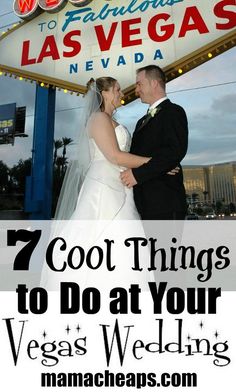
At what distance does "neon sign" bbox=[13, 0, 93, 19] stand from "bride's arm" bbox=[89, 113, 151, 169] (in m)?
3.25

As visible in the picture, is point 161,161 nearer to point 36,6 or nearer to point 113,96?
point 113,96

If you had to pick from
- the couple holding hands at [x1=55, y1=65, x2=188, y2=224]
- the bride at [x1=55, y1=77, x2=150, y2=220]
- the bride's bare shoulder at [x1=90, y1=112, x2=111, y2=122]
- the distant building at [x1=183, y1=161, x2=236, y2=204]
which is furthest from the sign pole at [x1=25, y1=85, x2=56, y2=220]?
the distant building at [x1=183, y1=161, x2=236, y2=204]

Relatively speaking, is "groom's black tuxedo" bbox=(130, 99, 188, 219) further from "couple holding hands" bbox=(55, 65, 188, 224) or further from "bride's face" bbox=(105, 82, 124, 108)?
"bride's face" bbox=(105, 82, 124, 108)

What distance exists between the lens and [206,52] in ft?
13.1

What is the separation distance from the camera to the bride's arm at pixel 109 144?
7.28ft

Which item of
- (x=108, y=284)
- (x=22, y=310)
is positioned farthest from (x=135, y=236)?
(x=22, y=310)

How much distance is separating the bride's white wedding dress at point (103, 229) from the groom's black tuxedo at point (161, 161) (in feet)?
0.36

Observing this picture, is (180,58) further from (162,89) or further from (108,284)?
(108,284)

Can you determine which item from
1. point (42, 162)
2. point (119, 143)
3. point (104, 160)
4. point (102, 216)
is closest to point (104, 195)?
point (102, 216)

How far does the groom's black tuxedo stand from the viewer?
2.18 metres

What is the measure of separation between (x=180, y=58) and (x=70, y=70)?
1479 millimetres

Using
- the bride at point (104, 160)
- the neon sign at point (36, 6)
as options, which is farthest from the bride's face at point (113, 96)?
the neon sign at point (36, 6)

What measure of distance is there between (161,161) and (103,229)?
58 cm

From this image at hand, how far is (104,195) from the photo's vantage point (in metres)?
2.28
